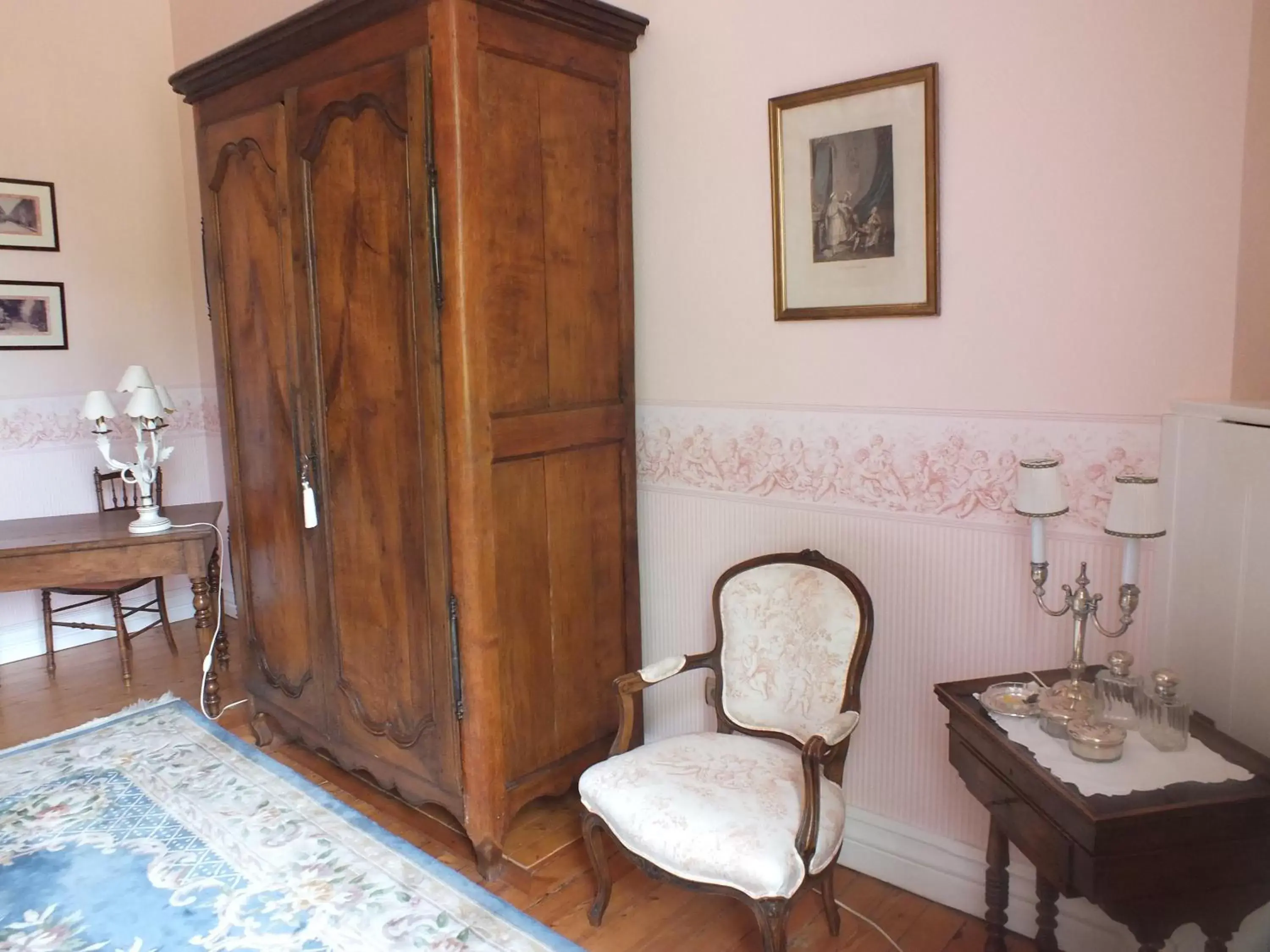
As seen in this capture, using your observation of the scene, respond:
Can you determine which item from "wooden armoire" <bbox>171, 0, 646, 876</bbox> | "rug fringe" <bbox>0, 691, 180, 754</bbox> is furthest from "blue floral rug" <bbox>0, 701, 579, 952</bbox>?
"wooden armoire" <bbox>171, 0, 646, 876</bbox>

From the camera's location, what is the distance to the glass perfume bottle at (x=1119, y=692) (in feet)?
5.23

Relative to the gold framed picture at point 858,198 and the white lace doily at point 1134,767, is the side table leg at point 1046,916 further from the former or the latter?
the gold framed picture at point 858,198

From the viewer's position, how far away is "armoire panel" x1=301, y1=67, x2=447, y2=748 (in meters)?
2.22

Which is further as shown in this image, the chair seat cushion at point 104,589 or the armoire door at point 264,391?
the chair seat cushion at point 104,589

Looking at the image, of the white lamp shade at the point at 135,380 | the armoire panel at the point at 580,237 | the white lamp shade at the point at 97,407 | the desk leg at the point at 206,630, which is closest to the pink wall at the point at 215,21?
the white lamp shade at the point at 135,380

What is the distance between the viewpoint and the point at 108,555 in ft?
10.4

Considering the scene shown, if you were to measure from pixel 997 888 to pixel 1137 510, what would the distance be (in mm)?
889

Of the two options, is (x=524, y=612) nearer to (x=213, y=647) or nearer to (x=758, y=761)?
(x=758, y=761)

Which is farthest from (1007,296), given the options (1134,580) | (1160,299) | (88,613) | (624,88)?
(88,613)

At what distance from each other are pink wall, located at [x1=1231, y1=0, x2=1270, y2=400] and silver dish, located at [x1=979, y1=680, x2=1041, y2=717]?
69cm

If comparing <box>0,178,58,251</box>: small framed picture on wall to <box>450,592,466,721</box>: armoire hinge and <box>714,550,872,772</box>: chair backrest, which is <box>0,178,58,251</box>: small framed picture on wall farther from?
Answer: <box>714,550,872,772</box>: chair backrest

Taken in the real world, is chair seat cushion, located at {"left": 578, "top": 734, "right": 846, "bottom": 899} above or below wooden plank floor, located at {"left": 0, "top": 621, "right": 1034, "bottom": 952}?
above

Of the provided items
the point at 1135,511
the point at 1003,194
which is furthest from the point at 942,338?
the point at 1135,511

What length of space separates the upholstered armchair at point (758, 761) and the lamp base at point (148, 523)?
2.07 meters
